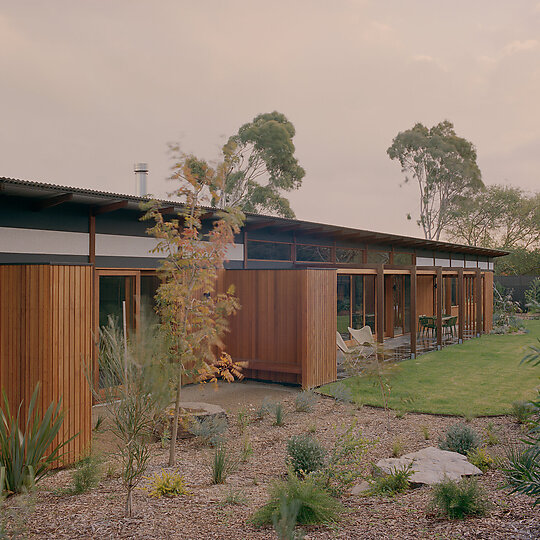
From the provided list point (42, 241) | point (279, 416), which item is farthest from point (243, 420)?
point (42, 241)

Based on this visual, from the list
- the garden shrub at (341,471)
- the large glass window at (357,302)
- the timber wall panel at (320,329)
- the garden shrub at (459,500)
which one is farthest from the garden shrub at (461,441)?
the large glass window at (357,302)

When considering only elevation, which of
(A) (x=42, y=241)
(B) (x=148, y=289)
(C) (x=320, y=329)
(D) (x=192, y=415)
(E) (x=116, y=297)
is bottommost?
(D) (x=192, y=415)

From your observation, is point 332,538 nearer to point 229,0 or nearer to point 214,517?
point 214,517

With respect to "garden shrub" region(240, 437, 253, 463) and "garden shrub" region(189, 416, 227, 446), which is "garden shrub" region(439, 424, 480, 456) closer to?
"garden shrub" region(240, 437, 253, 463)

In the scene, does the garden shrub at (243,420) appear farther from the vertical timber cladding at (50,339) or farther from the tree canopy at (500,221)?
the tree canopy at (500,221)

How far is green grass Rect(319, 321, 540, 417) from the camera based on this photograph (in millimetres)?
7766

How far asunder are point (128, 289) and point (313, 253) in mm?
6421

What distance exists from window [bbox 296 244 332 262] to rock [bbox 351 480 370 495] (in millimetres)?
8944

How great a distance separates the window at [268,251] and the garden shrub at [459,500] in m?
8.25

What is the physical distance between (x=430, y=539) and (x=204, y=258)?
10.6ft

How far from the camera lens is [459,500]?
3.62 meters

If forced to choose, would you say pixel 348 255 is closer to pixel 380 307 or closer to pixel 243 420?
pixel 380 307

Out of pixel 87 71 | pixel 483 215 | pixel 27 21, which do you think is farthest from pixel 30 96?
pixel 483 215

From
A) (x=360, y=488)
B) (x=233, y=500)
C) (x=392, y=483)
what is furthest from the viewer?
(x=360, y=488)
